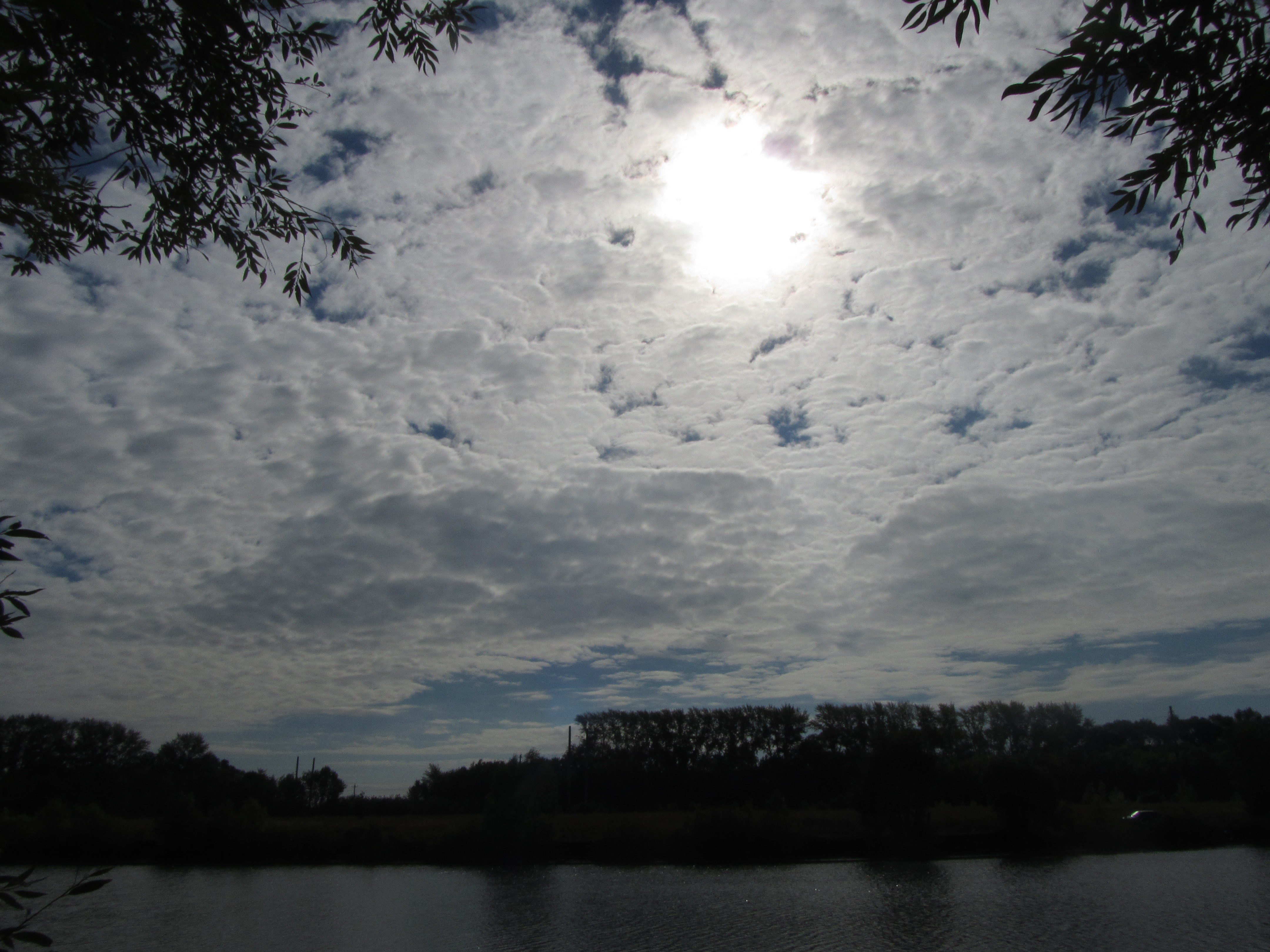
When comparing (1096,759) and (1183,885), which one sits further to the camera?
(1096,759)

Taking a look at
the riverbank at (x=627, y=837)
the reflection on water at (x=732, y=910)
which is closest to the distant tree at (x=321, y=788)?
the riverbank at (x=627, y=837)

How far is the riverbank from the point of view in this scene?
159ft

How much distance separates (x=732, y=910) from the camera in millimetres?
28891

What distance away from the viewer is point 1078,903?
27.6m

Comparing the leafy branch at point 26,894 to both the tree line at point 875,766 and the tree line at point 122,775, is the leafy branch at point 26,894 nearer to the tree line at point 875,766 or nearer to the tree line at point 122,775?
the tree line at point 875,766

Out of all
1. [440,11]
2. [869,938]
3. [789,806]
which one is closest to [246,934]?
[869,938]

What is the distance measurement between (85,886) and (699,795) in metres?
72.8

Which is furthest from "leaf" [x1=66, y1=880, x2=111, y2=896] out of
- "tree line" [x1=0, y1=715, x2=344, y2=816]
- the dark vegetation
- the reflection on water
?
"tree line" [x1=0, y1=715, x2=344, y2=816]

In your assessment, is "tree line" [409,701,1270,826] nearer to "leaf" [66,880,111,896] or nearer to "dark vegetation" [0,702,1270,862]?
"dark vegetation" [0,702,1270,862]

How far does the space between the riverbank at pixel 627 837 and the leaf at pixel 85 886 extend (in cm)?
4985

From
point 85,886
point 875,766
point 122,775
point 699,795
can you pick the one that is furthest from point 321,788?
point 85,886

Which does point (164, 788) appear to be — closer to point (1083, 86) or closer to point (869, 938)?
point (869, 938)

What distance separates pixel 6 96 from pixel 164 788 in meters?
85.7

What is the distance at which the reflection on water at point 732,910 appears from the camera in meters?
23.0
